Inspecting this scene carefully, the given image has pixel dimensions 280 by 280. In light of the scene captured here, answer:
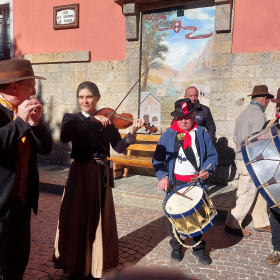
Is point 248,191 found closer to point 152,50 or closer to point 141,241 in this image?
point 141,241

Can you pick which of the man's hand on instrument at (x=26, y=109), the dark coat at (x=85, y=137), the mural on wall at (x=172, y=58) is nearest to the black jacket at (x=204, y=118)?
the mural on wall at (x=172, y=58)

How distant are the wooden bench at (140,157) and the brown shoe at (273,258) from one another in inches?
126

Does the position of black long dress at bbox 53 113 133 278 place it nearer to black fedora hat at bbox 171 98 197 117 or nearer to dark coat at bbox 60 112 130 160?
dark coat at bbox 60 112 130 160

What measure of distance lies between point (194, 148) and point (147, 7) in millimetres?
4916

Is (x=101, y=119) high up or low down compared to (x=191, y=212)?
up

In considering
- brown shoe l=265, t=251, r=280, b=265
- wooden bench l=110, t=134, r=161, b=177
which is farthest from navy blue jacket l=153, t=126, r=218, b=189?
wooden bench l=110, t=134, r=161, b=177

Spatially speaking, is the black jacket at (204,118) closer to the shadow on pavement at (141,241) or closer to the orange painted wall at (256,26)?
the orange painted wall at (256,26)

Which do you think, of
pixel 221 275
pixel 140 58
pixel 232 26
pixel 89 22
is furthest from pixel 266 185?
pixel 89 22

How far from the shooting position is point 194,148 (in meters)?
3.54

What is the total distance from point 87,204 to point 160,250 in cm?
138

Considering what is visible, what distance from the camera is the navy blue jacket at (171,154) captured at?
3.53 metres

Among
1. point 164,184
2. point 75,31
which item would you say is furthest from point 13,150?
point 75,31

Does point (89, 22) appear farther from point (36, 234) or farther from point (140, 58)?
point (36, 234)

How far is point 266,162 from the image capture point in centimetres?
292
